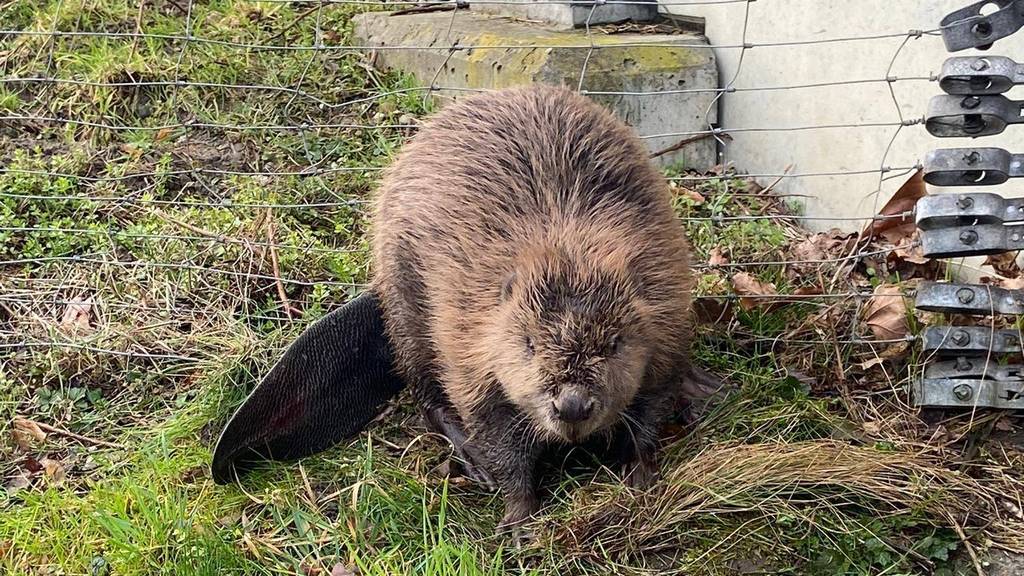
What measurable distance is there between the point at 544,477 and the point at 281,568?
773 mm

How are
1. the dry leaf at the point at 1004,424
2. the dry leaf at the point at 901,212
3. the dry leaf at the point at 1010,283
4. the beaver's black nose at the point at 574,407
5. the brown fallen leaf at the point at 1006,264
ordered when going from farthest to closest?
the dry leaf at the point at 901,212
the brown fallen leaf at the point at 1006,264
the dry leaf at the point at 1010,283
the dry leaf at the point at 1004,424
the beaver's black nose at the point at 574,407

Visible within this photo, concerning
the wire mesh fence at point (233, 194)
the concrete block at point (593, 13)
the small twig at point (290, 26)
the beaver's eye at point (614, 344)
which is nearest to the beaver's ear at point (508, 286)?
the beaver's eye at point (614, 344)

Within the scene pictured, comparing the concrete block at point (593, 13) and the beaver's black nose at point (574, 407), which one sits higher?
the concrete block at point (593, 13)

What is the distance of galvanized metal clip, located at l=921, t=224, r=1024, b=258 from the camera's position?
2.75 metres

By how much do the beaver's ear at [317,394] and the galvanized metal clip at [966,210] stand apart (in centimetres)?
162

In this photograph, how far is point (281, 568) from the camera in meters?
2.53

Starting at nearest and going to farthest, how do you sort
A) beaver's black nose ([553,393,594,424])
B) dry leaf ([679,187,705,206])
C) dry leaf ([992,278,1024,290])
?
1. beaver's black nose ([553,393,594,424])
2. dry leaf ([992,278,1024,290])
3. dry leaf ([679,187,705,206])

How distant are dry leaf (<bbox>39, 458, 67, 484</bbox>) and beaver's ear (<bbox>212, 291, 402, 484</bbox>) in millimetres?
520

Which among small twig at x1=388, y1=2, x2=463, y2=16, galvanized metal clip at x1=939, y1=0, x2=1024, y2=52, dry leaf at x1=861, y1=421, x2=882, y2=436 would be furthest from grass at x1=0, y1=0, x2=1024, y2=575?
galvanized metal clip at x1=939, y1=0, x2=1024, y2=52

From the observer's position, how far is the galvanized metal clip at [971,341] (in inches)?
111

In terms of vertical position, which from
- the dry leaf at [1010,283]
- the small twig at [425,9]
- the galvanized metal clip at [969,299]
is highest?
the small twig at [425,9]

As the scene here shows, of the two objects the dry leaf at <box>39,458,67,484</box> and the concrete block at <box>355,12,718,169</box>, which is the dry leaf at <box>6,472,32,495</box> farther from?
the concrete block at <box>355,12,718,169</box>

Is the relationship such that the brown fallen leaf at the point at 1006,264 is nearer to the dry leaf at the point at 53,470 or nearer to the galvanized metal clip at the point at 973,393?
the galvanized metal clip at the point at 973,393

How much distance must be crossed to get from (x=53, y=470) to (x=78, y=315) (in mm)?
736
